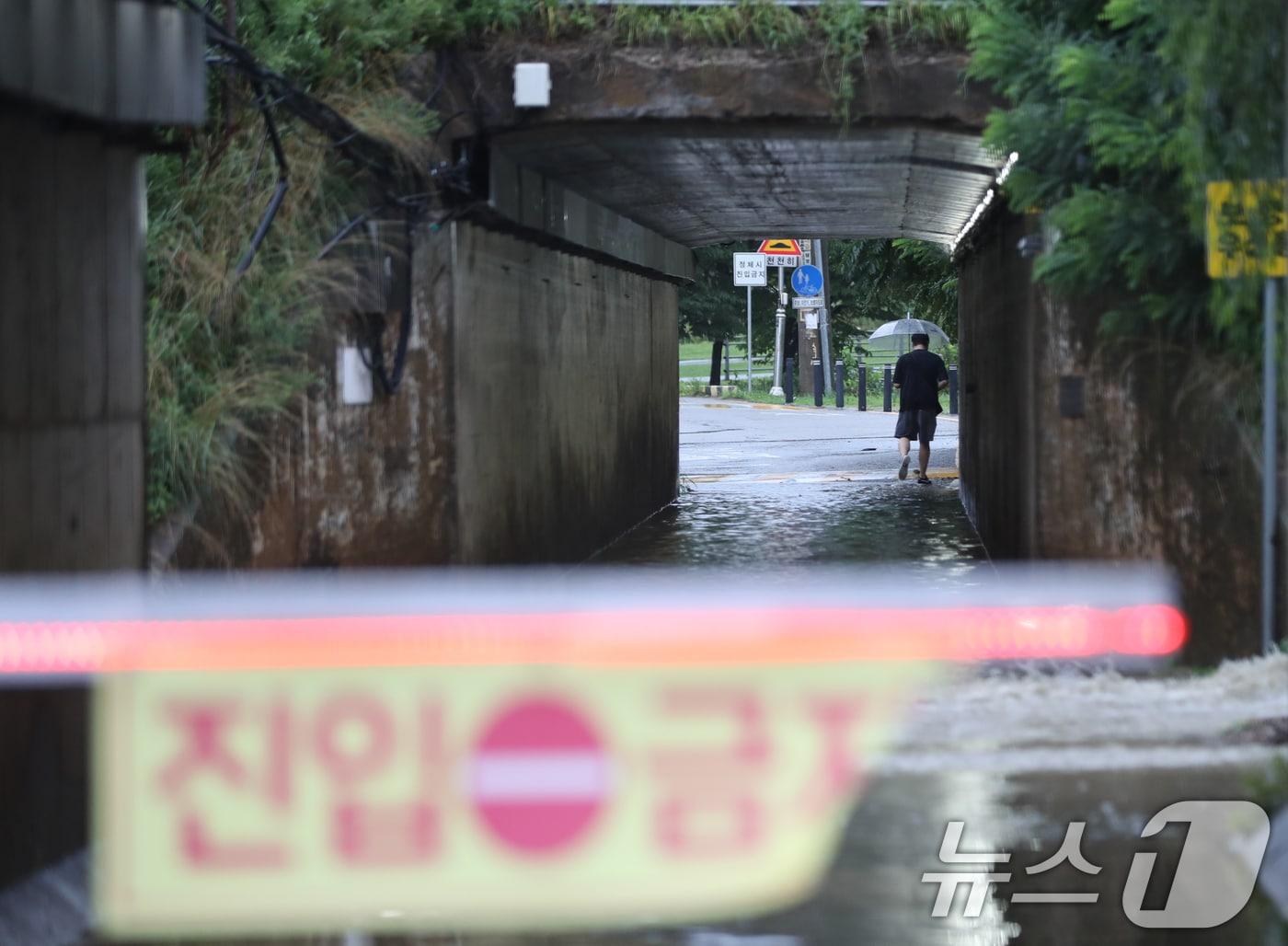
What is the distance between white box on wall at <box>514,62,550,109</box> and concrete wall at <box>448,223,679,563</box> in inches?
34.5

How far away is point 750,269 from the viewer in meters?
40.5

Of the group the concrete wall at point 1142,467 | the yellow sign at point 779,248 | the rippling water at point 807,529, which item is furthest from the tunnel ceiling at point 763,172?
the yellow sign at point 779,248

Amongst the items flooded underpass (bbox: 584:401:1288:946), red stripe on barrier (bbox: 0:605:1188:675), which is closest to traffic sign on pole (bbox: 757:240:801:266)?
flooded underpass (bbox: 584:401:1288:946)

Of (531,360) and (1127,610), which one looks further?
(531,360)

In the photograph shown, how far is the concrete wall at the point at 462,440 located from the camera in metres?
10.1

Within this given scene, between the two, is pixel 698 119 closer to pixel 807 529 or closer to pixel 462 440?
pixel 462 440

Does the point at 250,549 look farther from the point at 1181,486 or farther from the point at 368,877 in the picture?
the point at 1181,486

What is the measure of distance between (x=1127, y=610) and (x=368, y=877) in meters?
5.95

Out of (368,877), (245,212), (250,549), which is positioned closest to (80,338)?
(368,877)

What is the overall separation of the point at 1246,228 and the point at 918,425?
12308mm

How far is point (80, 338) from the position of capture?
6629 millimetres

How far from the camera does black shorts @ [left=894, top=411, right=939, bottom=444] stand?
20938 millimetres

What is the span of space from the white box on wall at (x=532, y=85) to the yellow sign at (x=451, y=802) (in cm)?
407

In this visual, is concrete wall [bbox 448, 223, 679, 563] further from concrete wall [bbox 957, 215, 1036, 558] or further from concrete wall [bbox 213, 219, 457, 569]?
concrete wall [bbox 957, 215, 1036, 558]
